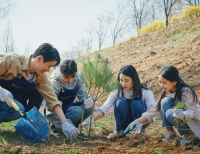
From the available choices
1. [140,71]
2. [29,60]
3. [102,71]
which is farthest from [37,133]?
[140,71]

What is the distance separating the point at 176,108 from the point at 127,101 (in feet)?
2.44

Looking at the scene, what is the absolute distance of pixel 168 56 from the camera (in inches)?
248

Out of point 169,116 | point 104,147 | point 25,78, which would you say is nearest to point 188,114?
point 169,116

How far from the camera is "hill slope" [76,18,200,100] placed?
16.3 feet

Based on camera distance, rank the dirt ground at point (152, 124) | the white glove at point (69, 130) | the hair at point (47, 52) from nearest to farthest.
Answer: the dirt ground at point (152, 124) → the hair at point (47, 52) → the white glove at point (69, 130)

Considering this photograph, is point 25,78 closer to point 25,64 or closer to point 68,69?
point 25,64

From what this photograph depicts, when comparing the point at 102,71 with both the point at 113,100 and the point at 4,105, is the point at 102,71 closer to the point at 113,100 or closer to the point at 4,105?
the point at 113,100

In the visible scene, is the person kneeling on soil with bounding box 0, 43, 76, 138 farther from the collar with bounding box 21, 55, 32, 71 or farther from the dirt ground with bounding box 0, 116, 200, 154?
the dirt ground with bounding box 0, 116, 200, 154

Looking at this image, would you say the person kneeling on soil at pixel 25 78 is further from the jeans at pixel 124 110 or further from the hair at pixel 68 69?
the jeans at pixel 124 110

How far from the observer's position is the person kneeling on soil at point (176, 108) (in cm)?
216

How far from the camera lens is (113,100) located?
2842mm

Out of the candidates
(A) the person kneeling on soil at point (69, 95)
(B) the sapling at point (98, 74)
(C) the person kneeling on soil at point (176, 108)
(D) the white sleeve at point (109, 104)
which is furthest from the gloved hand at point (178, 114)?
(A) the person kneeling on soil at point (69, 95)

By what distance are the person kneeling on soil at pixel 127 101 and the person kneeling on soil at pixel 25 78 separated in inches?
26.7

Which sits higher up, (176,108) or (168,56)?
(168,56)
